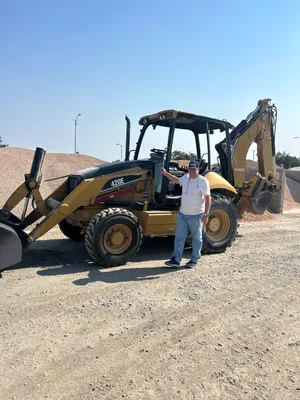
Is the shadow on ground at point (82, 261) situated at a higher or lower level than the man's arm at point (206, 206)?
lower

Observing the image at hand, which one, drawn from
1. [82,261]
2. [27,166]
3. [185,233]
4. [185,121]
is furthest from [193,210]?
[27,166]

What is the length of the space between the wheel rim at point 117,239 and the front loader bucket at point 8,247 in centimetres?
130

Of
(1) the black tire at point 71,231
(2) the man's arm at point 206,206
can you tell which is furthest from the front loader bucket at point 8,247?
(2) the man's arm at point 206,206

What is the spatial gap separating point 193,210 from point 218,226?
149 centimetres

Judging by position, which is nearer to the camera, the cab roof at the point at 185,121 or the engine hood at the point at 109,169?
the engine hood at the point at 109,169

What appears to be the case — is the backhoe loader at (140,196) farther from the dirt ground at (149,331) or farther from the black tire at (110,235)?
Answer: the dirt ground at (149,331)

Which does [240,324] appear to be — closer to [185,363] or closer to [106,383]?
[185,363]

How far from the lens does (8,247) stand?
530 cm

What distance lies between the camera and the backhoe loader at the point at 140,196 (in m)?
5.86

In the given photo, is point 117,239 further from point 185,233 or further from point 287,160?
point 287,160

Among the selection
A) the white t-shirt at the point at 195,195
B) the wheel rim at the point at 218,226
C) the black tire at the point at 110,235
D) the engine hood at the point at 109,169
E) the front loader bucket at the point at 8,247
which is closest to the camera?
the front loader bucket at the point at 8,247

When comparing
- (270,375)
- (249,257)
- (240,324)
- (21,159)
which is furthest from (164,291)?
(21,159)

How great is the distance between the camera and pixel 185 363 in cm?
326

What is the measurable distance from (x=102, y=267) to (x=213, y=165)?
3289 millimetres
